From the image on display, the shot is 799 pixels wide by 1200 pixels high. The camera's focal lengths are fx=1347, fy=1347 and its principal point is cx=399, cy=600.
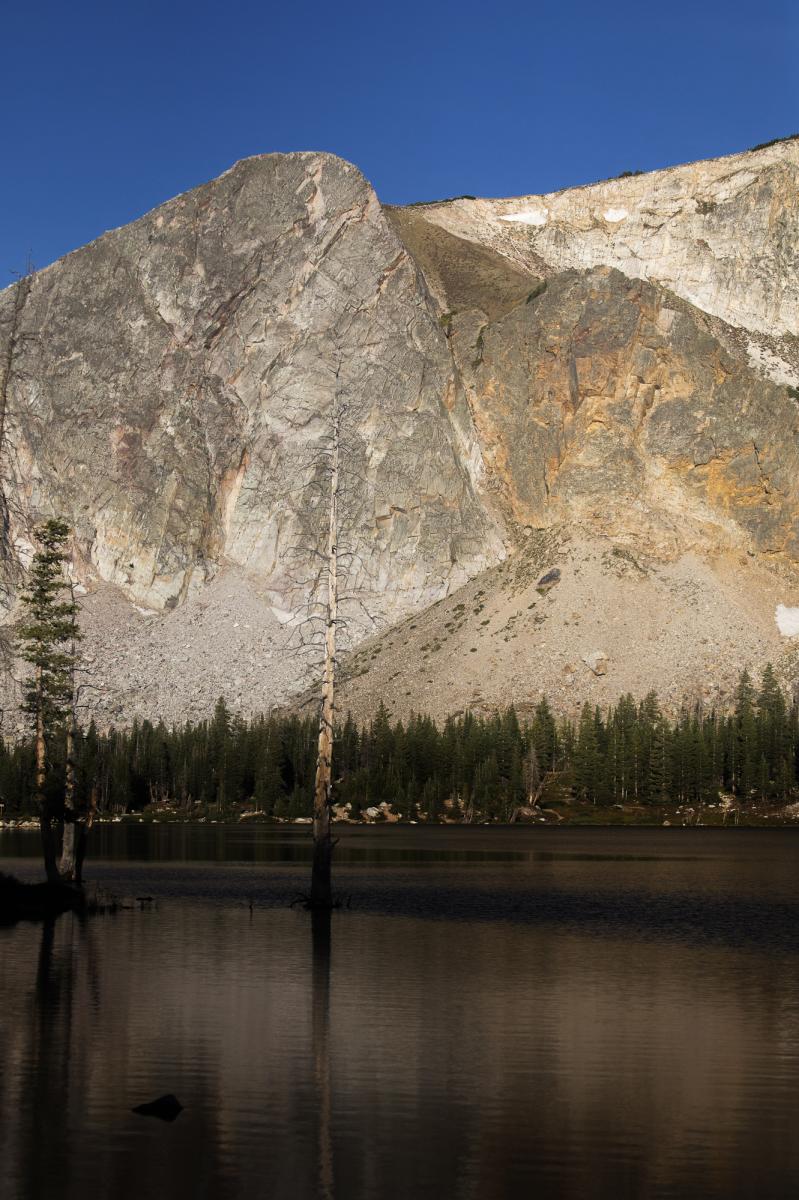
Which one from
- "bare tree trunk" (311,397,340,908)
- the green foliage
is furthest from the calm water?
the green foliage

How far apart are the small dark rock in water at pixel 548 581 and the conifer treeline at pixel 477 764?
31765 mm

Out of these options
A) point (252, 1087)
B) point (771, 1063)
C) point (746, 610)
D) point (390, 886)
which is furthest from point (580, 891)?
point (746, 610)

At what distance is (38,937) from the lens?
116ft

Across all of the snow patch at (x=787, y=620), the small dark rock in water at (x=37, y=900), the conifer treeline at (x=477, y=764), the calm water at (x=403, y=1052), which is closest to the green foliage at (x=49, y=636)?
the small dark rock in water at (x=37, y=900)

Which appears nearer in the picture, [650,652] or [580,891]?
[580,891]

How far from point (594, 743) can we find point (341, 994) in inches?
5043

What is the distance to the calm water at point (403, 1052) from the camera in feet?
46.3

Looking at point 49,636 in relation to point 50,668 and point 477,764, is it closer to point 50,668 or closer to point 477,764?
point 50,668

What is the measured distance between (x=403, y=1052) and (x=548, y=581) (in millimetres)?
173391

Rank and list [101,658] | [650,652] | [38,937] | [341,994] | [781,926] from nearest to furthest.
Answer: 1. [341,994]
2. [38,937]
3. [781,926]
4. [650,652]
5. [101,658]

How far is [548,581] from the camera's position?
192 meters

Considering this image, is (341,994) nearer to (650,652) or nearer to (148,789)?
(148,789)

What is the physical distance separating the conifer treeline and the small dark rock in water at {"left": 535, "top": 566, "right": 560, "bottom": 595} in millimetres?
31765

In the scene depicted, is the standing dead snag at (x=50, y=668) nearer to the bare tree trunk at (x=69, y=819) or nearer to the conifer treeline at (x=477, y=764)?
the bare tree trunk at (x=69, y=819)
